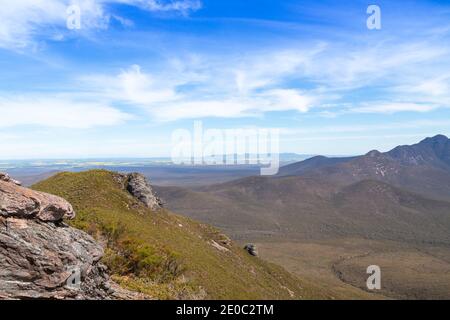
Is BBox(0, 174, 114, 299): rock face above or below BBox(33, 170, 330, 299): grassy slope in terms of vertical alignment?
above

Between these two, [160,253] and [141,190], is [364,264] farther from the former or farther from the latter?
[160,253]

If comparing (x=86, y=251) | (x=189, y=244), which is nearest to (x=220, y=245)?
(x=189, y=244)

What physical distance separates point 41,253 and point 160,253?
19609mm

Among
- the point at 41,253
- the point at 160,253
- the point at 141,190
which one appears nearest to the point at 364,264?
the point at 141,190

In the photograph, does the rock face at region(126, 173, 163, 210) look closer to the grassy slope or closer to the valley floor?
the grassy slope

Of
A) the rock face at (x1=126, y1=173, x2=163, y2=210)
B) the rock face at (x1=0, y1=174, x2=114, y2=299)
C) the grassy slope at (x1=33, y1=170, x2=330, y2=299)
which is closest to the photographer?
the rock face at (x1=0, y1=174, x2=114, y2=299)

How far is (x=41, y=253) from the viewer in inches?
653

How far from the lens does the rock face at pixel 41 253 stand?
15633 millimetres

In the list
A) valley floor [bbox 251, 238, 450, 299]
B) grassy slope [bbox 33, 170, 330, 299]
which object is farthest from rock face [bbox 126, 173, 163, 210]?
valley floor [bbox 251, 238, 450, 299]

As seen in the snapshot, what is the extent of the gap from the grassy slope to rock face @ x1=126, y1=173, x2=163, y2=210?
143cm

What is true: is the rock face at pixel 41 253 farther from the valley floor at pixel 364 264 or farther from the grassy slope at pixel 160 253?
the valley floor at pixel 364 264

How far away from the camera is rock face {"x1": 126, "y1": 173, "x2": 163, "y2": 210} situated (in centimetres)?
5609
